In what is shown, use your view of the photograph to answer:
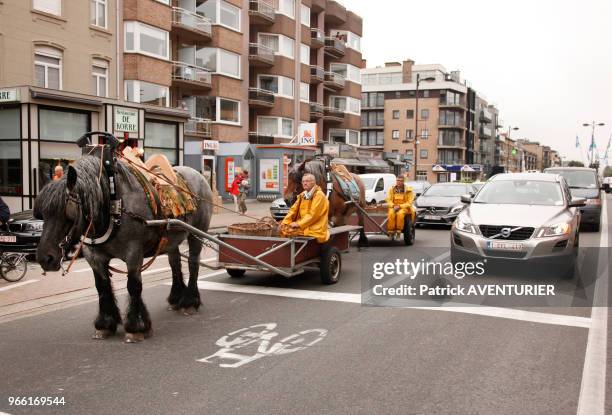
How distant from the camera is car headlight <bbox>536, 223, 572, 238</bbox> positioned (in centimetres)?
914

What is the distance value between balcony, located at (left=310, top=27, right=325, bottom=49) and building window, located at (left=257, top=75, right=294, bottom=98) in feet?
21.4

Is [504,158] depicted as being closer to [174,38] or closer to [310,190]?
[174,38]

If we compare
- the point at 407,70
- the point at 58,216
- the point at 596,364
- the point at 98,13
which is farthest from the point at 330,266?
the point at 407,70

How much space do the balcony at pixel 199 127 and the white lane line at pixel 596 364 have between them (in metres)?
28.6

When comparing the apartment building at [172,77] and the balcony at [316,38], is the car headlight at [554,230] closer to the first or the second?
the apartment building at [172,77]

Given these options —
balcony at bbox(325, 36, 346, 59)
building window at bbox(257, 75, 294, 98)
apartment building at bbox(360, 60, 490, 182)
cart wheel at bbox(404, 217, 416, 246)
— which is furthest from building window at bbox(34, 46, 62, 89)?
apartment building at bbox(360, 60, 490, 182)

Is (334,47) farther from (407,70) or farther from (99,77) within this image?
(407,70)

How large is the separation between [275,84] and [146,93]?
14.6 m

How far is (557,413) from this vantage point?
4.26 meters

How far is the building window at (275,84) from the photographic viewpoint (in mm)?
42031

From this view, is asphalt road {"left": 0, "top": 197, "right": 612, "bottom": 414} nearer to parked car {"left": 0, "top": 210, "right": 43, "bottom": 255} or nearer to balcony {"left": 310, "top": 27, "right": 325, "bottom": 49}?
parked car {"left": 0, "top": 210, "right": 43, "bottom": 255}

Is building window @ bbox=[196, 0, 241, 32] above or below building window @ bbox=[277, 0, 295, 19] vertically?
below

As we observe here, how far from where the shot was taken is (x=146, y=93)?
29.3m

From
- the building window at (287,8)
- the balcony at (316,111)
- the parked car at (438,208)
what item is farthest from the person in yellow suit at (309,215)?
the balcony at (316,111)
